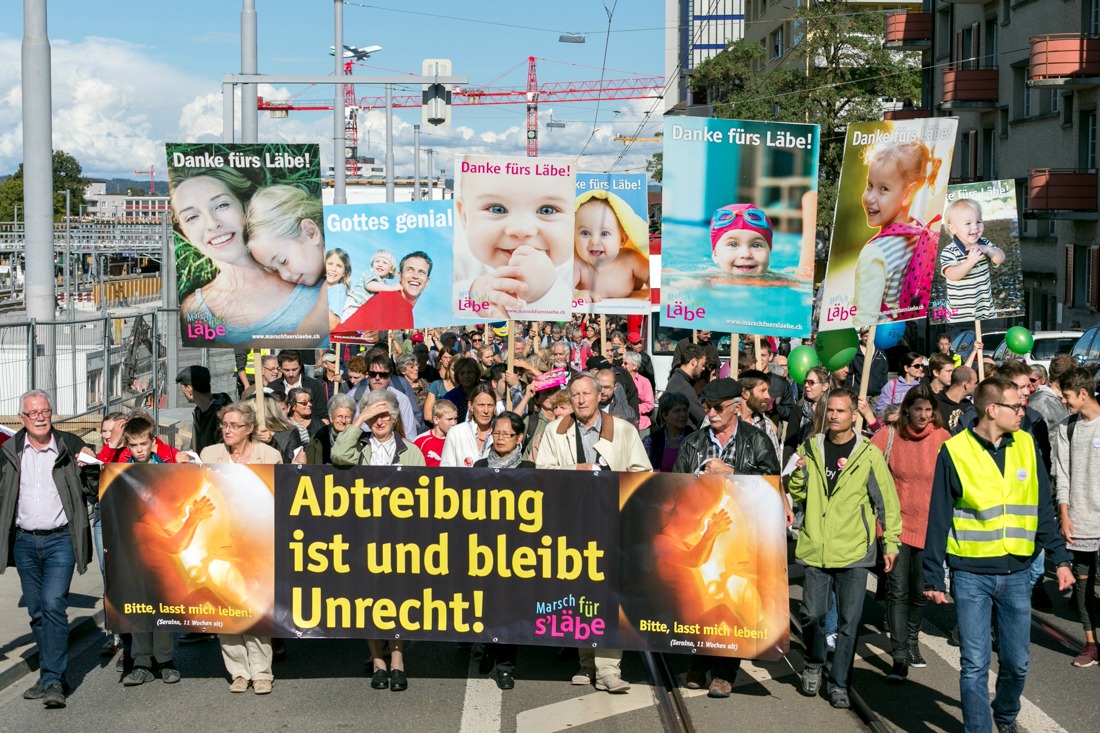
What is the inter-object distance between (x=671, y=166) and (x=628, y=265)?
12.2 feet

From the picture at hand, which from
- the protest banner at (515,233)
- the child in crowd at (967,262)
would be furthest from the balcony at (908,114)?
the protest banner at (515,233)

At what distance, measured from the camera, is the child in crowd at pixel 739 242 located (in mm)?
11680

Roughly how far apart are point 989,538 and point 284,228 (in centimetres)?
621

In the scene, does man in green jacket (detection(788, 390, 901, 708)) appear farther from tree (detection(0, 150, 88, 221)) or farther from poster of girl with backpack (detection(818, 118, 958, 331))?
tree (detection(0, 150, 88, 221))

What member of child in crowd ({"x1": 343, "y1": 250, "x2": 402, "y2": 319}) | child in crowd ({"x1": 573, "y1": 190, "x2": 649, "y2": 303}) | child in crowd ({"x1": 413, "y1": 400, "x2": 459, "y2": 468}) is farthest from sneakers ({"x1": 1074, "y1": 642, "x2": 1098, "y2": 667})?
child in crowd ({"x1": 343, "y1": 250, "x2": 402, "y2": 319})

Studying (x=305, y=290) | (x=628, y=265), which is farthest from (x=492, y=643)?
(x=628, y=265)

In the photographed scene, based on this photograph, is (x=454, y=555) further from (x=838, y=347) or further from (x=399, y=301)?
(x=399, y=301)

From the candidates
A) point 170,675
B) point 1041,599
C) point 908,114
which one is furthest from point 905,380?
point 908,114

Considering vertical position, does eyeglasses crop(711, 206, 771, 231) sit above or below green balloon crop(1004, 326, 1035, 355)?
above

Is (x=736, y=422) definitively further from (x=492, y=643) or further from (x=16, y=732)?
(x=16, y=732)

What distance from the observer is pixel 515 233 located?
13.3 meters

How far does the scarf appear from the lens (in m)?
8.61

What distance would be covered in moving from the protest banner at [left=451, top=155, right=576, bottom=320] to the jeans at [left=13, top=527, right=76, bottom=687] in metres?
5.77

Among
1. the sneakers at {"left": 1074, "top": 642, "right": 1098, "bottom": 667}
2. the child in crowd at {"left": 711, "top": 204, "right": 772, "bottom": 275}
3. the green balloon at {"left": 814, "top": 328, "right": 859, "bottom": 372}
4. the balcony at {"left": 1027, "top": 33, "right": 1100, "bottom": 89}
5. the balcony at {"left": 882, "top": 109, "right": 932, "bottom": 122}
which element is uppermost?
the balcony at {"left": 882, "top": 109, "right": 932, "bottom": 122}
